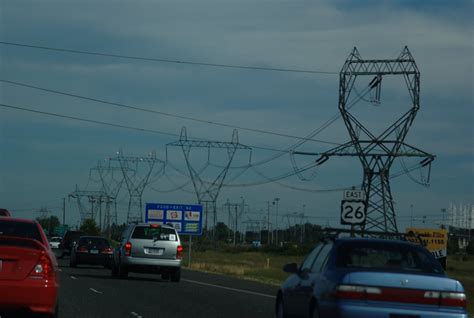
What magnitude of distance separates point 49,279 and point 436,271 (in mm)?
5578

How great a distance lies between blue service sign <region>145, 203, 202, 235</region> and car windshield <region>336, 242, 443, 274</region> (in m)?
40.0

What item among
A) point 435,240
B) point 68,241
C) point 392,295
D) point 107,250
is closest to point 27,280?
point 392,295

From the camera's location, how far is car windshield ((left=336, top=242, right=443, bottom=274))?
12.8 metres

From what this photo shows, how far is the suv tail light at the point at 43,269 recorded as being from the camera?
13523 millimetres

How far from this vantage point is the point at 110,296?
22609 millimetres

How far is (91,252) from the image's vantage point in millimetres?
40062

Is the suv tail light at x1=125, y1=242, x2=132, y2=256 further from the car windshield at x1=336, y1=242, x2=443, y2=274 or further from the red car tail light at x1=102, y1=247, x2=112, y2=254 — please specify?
the car windshield at x1=336, y1=242, x2=443, y2=274

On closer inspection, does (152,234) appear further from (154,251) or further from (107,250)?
(107,250)

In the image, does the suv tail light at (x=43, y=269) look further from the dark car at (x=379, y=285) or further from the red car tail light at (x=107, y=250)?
the red car tail light at (x=107, y=250)

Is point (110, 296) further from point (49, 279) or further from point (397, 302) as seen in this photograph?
point (397, 302)

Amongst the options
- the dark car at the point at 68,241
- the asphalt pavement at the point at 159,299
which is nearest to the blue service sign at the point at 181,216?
the dark car at the point at 68,241

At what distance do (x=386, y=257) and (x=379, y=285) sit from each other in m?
1.51

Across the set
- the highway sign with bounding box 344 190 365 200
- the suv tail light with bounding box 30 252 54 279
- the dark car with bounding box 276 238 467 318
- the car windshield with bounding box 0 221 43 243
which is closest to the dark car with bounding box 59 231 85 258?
the highway sign with bounding box 344 190 365 200

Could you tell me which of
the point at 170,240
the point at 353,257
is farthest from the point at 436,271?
the point at 170,240
